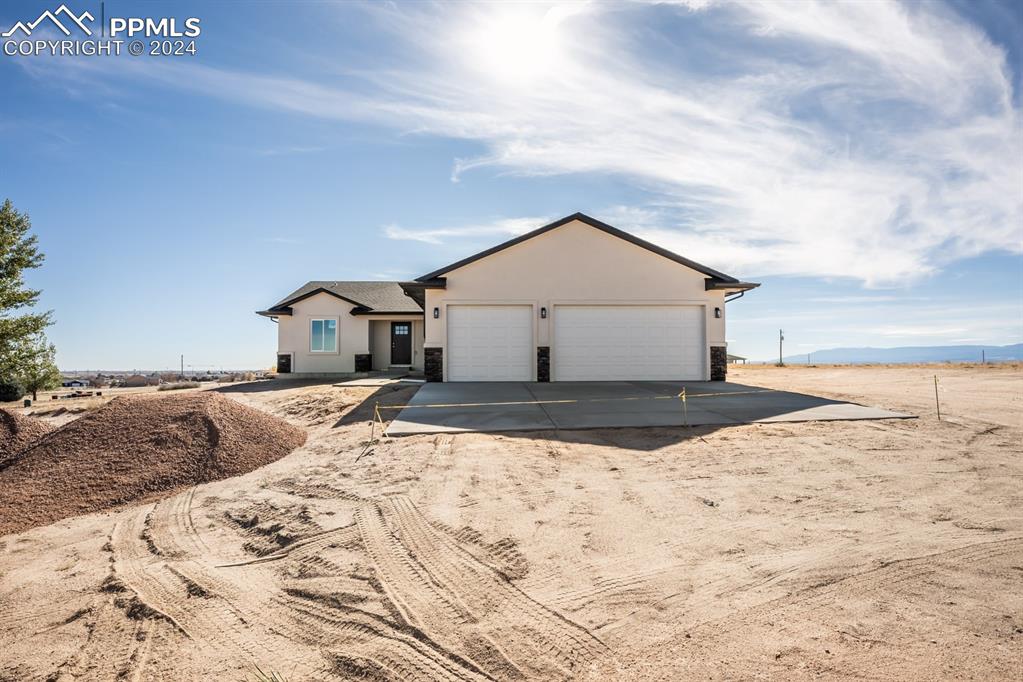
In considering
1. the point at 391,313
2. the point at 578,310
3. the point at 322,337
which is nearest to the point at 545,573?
the point at 578,310

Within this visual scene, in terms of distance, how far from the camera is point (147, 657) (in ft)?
11.5

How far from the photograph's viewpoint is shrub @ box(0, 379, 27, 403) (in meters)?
19.9

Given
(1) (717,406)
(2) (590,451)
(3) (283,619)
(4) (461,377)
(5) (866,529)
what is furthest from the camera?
(4) (461,377)

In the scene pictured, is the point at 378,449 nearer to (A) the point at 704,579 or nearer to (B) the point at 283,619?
(B) the point at 283,619

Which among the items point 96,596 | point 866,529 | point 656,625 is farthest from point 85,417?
point 866,529

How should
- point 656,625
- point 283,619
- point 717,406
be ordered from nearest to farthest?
point 656,625 → point 283,619 → point 717,406

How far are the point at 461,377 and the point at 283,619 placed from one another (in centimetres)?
1277

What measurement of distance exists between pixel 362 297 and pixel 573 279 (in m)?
11.9

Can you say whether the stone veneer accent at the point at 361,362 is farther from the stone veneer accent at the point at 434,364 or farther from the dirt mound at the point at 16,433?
the dirt mound at the point at 16,433

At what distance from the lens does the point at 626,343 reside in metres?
16.8

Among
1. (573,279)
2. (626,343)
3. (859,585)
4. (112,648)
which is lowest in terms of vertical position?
(112,648)

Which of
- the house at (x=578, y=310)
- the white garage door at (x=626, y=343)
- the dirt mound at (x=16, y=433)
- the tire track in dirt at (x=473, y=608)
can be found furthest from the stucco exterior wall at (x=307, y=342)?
the tire track in dirt at (x=473, y=608)

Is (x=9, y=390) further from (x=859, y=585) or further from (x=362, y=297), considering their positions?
(x=859, y=585)

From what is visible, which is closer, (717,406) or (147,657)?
(147,657)
